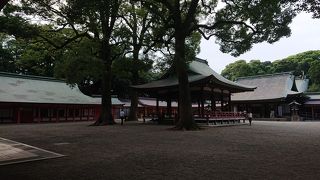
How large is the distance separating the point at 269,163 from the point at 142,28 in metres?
28.4

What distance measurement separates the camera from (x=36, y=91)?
1511 inches

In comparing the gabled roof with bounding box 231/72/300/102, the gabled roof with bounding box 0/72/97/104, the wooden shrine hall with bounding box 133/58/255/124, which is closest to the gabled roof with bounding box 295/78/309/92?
the gabled roof with bounding box 231/72/300/102

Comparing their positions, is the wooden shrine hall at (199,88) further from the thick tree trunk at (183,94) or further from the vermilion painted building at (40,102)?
the vermilion painted building at (40,102)

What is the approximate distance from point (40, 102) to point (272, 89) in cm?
3248

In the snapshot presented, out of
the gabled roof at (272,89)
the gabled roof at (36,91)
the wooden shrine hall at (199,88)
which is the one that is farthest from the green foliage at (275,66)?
the wooden shrine hall at (199,88)

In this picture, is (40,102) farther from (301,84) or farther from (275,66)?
(275,66)

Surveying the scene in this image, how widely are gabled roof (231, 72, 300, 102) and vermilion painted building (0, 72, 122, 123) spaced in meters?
22.2

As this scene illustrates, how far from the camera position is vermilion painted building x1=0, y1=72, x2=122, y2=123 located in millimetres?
34562

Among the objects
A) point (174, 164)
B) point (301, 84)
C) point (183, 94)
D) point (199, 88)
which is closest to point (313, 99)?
point (301, 84)

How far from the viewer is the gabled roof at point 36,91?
114ft

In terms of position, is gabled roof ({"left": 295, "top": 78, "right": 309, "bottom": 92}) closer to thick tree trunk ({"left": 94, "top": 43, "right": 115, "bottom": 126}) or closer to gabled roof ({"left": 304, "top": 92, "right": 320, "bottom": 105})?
gabled roof ({"left": 304, "top": 92, "right": 320, "bottom": 105})

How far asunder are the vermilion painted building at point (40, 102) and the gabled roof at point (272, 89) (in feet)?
73.0

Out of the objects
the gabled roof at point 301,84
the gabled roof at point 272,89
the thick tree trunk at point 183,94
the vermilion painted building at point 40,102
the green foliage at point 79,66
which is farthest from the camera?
the gabled roof at point 301,84

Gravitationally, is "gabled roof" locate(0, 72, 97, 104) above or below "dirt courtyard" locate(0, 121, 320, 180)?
above
